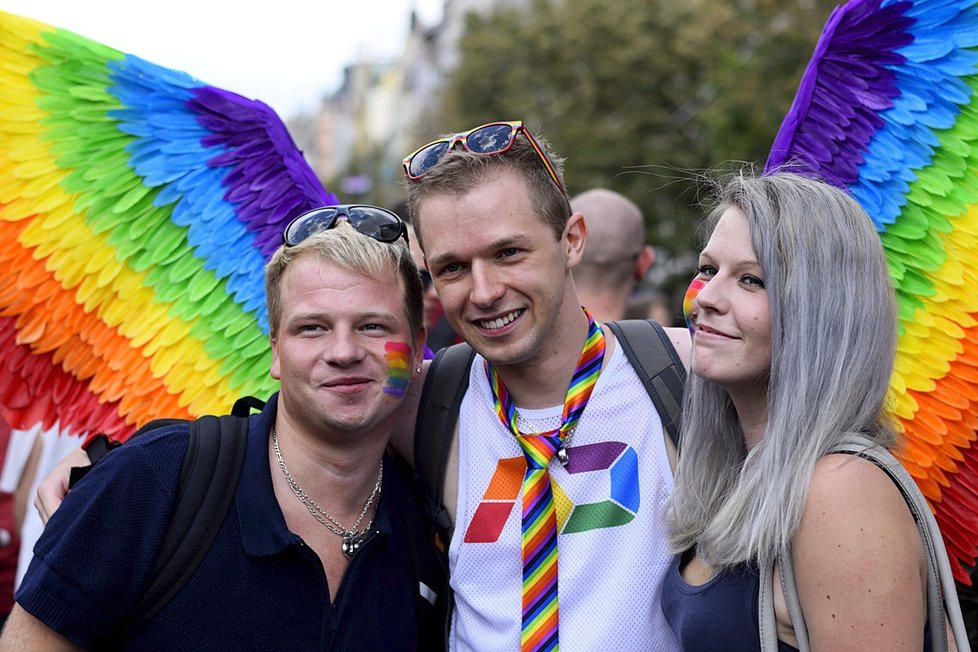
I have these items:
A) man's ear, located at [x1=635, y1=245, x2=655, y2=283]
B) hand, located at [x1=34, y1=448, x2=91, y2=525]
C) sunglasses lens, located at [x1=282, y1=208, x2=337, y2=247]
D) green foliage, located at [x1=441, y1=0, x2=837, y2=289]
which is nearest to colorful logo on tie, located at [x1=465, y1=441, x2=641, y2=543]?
sunglasses lens, located at [x1=282, y1=208, x2=337, y2=247]

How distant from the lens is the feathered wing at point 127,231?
298 cm

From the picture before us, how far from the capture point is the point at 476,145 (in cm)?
266

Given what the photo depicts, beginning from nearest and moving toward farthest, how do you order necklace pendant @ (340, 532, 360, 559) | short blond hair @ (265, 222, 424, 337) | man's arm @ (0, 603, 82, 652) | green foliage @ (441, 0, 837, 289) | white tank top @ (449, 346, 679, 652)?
man's arm @ (0, 603, 82, 652), white tank top @ (449, 346, 679, 652), necklace pendant @ (340, 532, 360, 559), short blond hair @ (265, 222, 424, 337), green foliage @ (441, 0, 837, 289)

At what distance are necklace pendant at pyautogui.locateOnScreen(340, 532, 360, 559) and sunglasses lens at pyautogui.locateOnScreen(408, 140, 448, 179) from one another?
37.1 inches

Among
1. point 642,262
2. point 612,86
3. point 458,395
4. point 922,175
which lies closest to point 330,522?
point 458,395

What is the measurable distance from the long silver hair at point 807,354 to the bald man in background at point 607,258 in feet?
7.04

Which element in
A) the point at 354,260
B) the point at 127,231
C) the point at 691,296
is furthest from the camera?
the point at 127,231

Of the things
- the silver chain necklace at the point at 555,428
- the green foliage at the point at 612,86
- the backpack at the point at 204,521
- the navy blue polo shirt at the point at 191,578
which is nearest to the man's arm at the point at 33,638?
the navy blue polo shirt at the point at 191,578

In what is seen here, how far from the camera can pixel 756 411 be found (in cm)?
226

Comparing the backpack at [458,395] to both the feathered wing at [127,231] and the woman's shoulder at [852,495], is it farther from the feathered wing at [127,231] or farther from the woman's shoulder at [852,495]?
the feathered wing at [127,231]

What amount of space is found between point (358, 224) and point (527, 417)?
0.67m

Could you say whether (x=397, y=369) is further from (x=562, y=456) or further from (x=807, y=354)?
(x=807, y=354)

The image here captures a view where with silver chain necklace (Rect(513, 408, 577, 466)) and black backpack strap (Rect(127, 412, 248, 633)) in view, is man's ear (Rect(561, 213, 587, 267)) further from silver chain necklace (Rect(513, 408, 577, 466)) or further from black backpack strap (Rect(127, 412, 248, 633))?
black backpack strap (Rect(127, 412, 248, 633))

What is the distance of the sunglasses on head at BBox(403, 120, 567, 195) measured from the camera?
2656 mm
